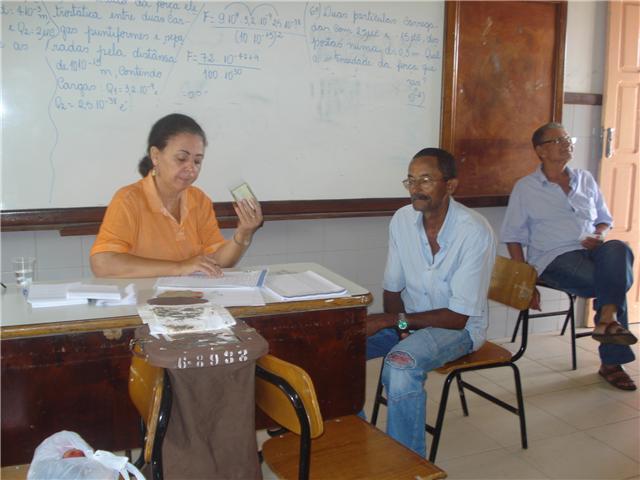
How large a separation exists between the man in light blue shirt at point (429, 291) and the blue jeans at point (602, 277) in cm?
121

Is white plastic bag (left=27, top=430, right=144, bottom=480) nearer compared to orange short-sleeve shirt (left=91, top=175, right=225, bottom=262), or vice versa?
white plastic bag (left=27, top=430, right=144, bottom=480)

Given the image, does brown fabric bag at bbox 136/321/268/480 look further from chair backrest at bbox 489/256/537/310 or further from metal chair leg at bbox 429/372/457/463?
chair backrest at bbox 489/256/537/310

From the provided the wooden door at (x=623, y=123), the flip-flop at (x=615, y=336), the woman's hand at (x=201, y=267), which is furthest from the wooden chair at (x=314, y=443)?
the wooden door at (x=623, y=123)

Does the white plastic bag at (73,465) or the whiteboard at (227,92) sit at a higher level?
the whiteboard at (227,92)

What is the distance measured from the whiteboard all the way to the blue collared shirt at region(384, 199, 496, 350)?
0.99m

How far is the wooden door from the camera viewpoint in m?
4.04

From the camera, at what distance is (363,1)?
3375mm

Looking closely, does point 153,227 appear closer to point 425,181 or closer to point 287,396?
point 425,181

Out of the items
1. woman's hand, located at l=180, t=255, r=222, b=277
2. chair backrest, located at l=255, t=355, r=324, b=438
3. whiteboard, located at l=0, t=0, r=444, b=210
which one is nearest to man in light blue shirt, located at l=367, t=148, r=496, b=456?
woman's hand, located at l=180, t=255, r=222, b=277

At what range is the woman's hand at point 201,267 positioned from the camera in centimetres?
214

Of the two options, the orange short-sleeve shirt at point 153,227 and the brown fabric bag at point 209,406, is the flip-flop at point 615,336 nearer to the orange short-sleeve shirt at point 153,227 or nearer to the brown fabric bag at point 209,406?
the orange short-sleeve shirt at point 153,227

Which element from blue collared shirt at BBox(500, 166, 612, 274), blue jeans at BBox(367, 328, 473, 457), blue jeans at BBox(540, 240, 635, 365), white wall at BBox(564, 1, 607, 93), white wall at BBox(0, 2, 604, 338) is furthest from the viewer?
white wall at BBox(564, 1, 607, 93)

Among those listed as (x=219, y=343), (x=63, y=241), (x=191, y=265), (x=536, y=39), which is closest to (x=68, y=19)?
(x=63, y=241)

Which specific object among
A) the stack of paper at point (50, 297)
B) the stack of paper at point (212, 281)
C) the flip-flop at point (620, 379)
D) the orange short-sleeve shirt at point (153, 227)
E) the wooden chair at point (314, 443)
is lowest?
the flip-flop at point (620, 379)
